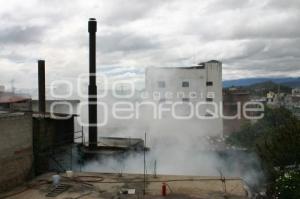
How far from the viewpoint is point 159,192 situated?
14.9 m

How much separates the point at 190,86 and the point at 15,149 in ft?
107

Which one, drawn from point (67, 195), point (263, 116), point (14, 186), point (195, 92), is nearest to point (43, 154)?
point (14, 186)

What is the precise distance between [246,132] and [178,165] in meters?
21.1

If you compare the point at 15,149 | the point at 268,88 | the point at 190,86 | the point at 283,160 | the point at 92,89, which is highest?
the point at 268,88

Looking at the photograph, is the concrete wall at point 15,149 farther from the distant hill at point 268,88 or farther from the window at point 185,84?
the distant hill at point 268,88

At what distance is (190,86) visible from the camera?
153 feet

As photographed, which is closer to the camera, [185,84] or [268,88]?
[185,84]

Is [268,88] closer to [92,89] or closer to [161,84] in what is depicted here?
[161,84]

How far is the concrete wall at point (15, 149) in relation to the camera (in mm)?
15422

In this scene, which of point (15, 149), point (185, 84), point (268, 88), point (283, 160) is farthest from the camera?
point (268, 88)

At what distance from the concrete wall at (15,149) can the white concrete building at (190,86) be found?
95.8 ft

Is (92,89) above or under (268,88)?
under

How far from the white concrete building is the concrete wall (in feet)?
95.8

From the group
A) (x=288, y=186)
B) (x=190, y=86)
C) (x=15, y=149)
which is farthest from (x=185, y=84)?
(x=15, y=149)
